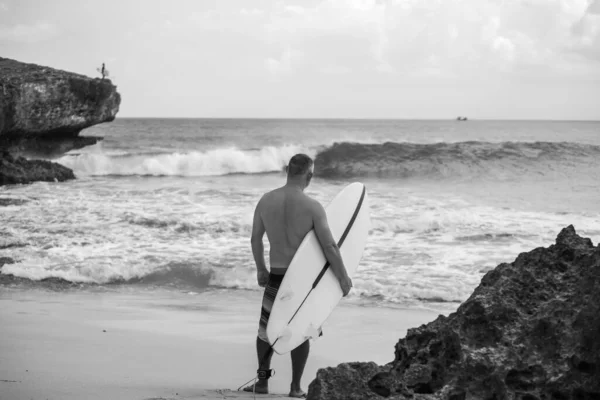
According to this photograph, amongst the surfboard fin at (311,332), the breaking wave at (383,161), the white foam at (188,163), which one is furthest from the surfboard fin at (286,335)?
the white foam at (188,163)

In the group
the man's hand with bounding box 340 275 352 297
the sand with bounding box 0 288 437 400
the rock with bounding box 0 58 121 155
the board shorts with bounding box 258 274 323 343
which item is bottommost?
the sand with bounding box 0 288 437 400

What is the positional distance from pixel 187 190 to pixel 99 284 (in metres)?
8.89

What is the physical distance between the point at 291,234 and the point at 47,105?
16639 millimetres

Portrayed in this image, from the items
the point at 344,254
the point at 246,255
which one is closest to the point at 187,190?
the point at 246,255

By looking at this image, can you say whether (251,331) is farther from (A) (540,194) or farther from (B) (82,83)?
(B) (82,83)

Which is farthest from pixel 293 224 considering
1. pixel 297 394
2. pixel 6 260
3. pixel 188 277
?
pixel 6 260

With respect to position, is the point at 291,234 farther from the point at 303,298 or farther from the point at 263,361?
the point at 263,361

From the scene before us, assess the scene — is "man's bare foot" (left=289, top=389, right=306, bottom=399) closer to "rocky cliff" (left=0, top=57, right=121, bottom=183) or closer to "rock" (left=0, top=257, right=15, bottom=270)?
"rock" (left=0, top=257, right=15, bottom=270)

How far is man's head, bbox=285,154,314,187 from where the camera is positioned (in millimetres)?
3715

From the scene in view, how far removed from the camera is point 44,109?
60.5ft

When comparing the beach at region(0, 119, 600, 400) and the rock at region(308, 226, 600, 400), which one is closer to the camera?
the rock at region(308, 226, 600, 400)

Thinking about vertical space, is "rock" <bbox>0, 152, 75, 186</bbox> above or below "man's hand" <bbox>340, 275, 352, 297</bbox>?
below

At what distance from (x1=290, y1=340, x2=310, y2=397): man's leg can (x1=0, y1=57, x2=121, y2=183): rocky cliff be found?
15.5 metres

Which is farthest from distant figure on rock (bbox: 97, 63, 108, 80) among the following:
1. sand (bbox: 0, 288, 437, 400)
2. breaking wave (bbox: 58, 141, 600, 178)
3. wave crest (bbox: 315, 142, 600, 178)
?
sand (bbox: 0, 288, 437, 400)
